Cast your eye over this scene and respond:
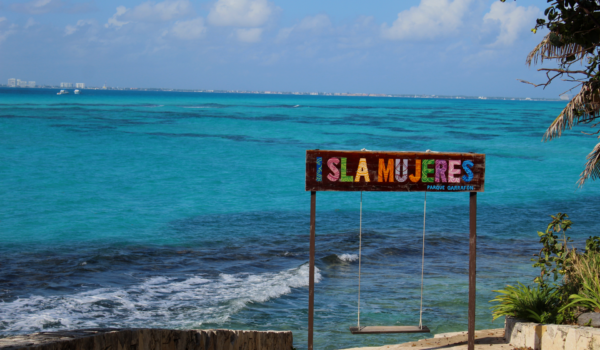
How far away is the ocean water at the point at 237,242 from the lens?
37.2 ft

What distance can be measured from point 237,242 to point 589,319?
12.0m

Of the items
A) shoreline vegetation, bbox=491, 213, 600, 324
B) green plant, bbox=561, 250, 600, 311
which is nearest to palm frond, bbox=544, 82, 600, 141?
shoreline vegetation, bbox=491, 213, 600, 324

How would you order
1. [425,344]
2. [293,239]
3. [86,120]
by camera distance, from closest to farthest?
[425,344], [293,239], [86,120]

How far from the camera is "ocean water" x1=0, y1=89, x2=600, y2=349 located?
11.3 metres

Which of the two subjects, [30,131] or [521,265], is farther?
[30,131]

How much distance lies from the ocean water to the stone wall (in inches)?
133

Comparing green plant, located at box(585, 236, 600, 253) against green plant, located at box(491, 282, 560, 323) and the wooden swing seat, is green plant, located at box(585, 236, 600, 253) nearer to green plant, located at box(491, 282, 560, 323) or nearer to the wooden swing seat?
green plant, located at box(491, 282, 560, 323)

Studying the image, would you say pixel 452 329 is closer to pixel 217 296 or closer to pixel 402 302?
pixel 402 302

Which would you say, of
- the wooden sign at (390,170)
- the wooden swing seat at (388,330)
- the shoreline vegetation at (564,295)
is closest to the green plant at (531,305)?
the shoreline vegetation at (564,295)

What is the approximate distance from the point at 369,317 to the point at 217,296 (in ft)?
11.8

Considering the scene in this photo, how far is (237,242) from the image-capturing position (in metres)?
17.8

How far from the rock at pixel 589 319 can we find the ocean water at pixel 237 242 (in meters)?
3.05

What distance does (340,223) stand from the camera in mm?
21391

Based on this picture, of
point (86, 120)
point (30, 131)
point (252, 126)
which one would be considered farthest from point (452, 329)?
point (86, 120)
